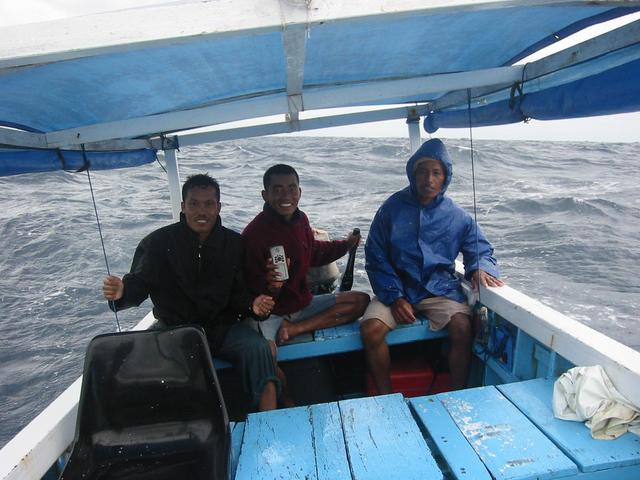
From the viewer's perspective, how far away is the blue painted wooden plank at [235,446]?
1.69m

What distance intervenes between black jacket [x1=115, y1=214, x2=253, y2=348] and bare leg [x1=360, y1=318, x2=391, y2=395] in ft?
2.52

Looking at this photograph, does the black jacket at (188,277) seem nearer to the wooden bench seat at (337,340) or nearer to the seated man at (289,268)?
the seated man at (289,268)

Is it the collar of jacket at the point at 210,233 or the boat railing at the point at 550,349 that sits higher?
the collar of jacket at the point at 210,233

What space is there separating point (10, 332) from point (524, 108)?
781cm

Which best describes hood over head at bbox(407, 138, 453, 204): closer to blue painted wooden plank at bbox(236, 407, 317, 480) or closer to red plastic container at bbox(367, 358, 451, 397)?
red plastic container at bbox(367, 358, 451, 397)

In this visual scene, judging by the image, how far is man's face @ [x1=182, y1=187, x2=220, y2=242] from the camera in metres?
2.54

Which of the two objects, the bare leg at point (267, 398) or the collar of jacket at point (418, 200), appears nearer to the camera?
the bare leg at point (267, 398)

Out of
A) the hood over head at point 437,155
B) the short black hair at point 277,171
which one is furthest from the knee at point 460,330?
the short black hair at point 277,171

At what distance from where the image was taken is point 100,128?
2.02 metres

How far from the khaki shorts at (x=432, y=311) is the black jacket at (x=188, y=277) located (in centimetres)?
82

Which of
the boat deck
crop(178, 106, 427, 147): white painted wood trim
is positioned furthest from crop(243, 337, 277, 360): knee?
crop(178, 106, 427, 147): white painted wood trim

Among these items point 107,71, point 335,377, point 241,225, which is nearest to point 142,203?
point 241,225

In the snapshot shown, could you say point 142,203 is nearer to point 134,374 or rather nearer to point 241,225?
point 241,225

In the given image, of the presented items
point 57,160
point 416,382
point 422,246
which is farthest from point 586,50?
point 57,160
